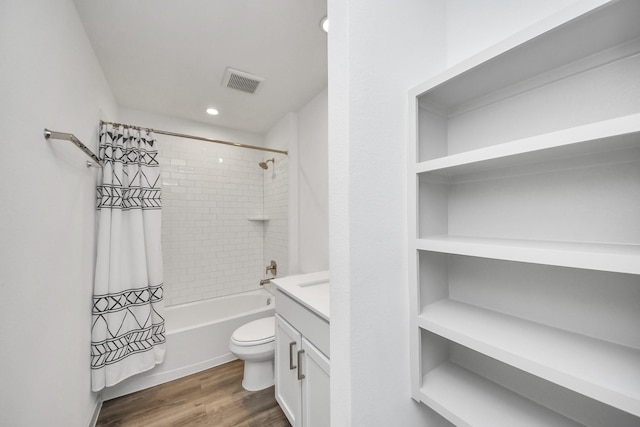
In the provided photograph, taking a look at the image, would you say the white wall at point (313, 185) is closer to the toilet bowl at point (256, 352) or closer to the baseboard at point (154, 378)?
the toilet bowl at point (256, 352)

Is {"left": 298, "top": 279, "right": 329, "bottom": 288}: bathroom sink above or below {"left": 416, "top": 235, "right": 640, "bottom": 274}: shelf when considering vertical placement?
below

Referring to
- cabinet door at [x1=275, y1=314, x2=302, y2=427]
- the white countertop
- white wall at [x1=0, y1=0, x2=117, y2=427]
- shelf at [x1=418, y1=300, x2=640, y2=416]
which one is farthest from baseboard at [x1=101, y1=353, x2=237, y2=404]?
shelf at [x1=418, y1=300, x2=640, y2=416]

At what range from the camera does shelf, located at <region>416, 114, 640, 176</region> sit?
47 centimetres

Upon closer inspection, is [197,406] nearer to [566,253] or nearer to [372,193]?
[372,193]

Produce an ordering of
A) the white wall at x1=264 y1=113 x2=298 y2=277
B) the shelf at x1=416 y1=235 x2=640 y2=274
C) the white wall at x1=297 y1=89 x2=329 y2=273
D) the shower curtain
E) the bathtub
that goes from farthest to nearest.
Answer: the white wall at x1=264 y1=113 x2=298 y2=277 < the white wall at x1=297 y1=89 x2=329 y2=273 < the bathtub < the shower curtain < the shelf at x1=416 y1=235 x2=640 y2=274

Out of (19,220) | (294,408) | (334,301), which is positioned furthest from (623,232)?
(19,220)

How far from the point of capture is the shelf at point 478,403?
0.70 meters

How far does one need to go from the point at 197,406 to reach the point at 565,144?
2394 mm

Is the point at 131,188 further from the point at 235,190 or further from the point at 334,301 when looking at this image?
the point at 334,301

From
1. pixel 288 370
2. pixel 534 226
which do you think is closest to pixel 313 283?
pixel 288 370

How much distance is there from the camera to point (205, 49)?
5.29 ft

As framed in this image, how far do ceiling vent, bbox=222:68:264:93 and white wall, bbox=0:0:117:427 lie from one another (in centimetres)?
84

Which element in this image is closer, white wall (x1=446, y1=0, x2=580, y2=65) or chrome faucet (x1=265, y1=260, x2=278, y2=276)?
white wall (x1=446, y1=0, x2=580, y2=65)

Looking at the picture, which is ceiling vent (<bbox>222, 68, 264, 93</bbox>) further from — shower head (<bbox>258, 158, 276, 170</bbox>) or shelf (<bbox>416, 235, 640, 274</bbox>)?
shelf (<bbox>416, 235, 640, 274</bbox>)
